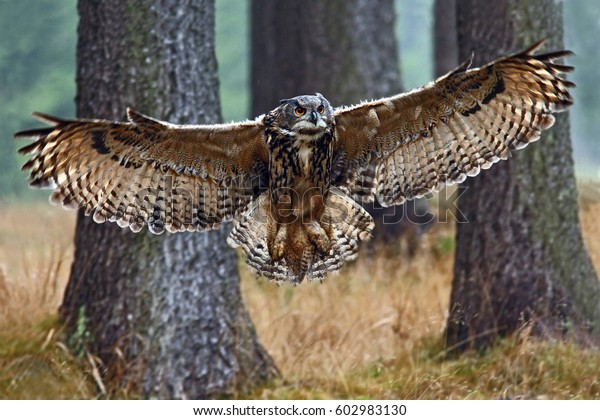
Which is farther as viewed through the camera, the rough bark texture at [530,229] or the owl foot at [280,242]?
the rough bark texture at [530,229]

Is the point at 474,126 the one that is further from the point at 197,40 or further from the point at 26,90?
the point at 26,90

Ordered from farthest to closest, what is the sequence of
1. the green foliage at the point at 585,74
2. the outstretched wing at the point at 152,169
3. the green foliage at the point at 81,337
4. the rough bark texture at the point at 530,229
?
1. the green foliage at the point at 585,74
2. the rough bark texture at the point at 530,229
3. the green foliage at the point at 81,337
4. the outstretched wing at the point at 152,169

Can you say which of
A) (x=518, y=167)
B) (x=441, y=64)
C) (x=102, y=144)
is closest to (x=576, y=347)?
(x=518, y=167)

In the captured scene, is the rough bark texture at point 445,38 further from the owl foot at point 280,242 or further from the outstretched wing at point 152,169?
the owl foot at point 280,242

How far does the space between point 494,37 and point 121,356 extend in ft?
11.3

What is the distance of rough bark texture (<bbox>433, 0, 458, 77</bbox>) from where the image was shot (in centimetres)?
1307

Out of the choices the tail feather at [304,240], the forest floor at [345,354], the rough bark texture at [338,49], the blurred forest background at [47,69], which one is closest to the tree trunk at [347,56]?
the rough bark texture at [338,49]

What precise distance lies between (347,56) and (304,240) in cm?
523

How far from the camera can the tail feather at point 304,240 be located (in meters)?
5.17

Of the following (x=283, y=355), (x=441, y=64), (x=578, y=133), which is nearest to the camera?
(x=283, y=355)

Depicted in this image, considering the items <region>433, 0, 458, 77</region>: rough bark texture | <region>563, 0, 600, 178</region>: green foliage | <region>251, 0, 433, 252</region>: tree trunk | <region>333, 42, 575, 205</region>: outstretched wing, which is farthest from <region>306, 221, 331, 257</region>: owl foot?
<region>563, 0, 600, 178</region>: green foliage

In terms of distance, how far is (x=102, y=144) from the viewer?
193 inches

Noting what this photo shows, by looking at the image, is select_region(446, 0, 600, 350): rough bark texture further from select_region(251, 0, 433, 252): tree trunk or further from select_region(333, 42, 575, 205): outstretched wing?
select_region(251, 0, 433, 252): tree trunk

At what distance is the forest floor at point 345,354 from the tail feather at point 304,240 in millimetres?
1145
